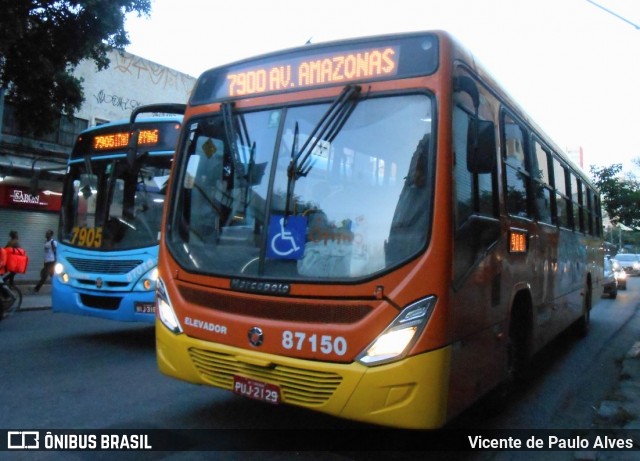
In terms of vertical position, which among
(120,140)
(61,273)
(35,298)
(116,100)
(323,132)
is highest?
(116,100)

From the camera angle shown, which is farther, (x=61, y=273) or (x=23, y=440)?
(x=61, y=273)

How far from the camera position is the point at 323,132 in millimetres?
4020

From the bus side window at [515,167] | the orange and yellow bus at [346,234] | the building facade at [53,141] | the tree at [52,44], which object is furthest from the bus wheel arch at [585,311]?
the building facade at [53,141]

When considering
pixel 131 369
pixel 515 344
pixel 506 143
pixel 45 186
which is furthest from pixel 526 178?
pixel 45 186

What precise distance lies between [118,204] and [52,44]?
21.7ft

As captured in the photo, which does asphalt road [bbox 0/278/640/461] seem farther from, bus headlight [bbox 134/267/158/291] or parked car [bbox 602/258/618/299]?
parked car [bbox 602/258/618/299]

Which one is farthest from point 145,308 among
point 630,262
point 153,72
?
point 630,262

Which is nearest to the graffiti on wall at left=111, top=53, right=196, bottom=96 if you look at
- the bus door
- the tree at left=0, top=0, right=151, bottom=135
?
the tree at left=0, top=0, right=151, bottom=135

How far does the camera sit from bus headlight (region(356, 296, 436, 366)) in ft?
11.4

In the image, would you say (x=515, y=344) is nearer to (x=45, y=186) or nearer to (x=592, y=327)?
(x=592, y=327)

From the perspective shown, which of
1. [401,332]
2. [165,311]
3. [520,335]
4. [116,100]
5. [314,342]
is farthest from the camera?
[116,100]

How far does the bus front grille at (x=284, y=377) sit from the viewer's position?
12.0ft

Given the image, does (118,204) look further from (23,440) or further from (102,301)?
(23,440)

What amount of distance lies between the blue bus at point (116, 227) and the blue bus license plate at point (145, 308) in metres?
0.01
